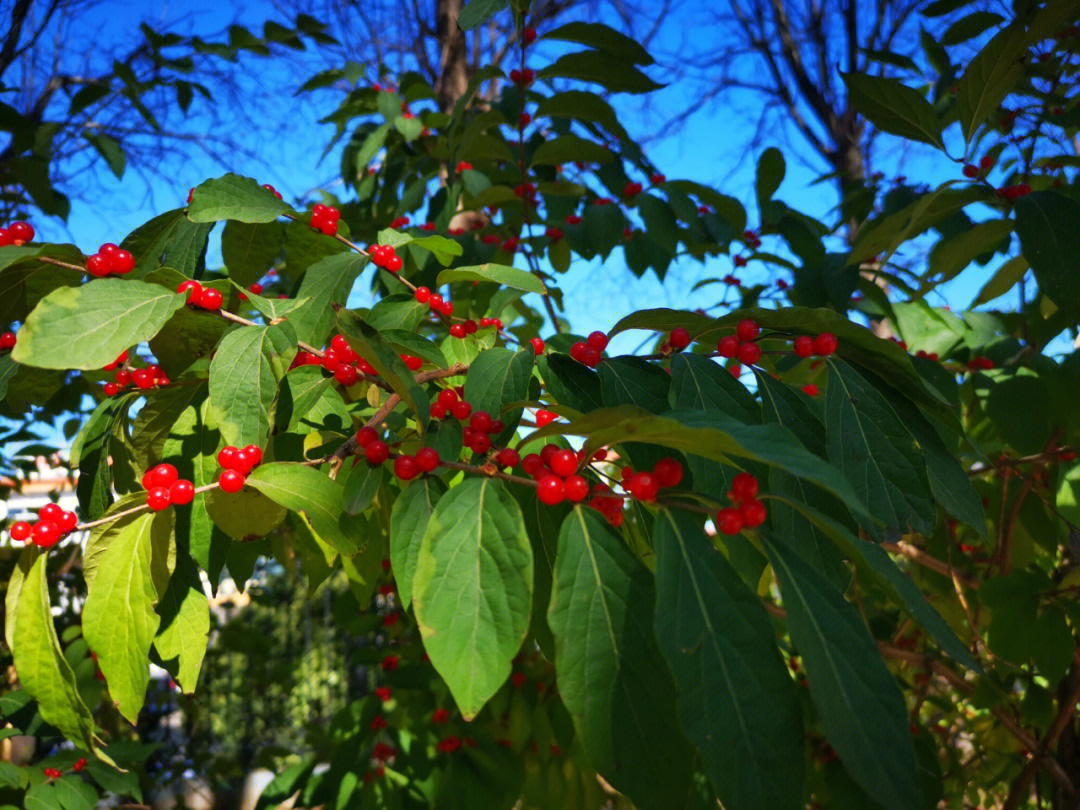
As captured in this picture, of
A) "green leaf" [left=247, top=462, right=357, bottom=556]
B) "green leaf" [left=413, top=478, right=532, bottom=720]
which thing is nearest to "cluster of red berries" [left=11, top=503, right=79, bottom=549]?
"green leaf" [left=247, top=462, right=357, bottom=556]

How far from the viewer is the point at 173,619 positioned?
0.98 m

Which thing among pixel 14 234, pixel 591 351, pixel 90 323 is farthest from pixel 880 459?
pixel 14 234

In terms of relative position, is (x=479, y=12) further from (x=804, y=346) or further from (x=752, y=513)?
(x=752, y=513)

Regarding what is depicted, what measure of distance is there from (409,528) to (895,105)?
1173mm

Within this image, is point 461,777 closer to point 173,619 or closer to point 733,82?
point 173,619

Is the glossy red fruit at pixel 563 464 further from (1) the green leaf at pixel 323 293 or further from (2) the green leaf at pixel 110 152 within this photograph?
(2) the green leaf at pixel 110 152

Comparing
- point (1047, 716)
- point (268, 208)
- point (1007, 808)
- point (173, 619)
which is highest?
point (268, 208)

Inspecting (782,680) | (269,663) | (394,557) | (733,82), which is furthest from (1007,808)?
(733,82)

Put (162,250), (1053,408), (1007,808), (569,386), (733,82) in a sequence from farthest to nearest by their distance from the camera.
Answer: (733,82)
(1007,808)
(1053,408)
(162,250)
(569,386)

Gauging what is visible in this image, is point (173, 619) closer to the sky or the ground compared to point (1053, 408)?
closer to the ground

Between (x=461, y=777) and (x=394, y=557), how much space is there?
1483 millimetres

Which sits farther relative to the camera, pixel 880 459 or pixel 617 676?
pixel 880 459

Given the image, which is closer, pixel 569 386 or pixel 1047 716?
pixel 569 386

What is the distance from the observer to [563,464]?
750 millimetres
